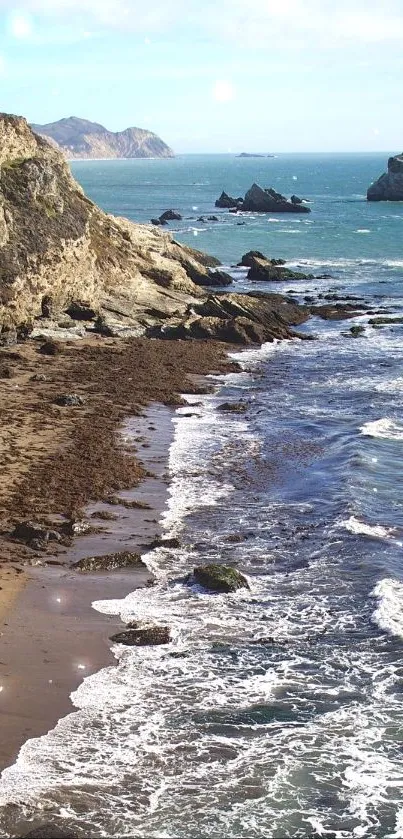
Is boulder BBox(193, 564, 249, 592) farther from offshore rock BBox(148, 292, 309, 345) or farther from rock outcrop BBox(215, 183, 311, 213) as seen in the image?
rock outcrop BBox(215, 183, 311, 213)

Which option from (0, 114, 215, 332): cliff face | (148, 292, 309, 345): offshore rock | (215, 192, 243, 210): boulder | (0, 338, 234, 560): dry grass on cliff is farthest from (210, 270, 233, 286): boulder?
(215, 192, 243, 210): boulder

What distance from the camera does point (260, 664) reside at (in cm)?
1788

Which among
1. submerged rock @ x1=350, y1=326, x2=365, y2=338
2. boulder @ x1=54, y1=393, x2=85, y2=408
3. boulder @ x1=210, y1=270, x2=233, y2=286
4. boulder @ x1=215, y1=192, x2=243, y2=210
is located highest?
boulder @ x1=215, y1=192, x2=243, y2=210

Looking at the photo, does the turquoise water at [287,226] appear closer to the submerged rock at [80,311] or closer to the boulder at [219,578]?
the submerged rock at [80,311]

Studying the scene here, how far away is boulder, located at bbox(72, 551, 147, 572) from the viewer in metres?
21.8

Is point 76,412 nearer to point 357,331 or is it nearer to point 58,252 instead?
point 58,252

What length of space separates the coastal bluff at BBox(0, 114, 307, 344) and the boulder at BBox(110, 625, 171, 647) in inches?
1030

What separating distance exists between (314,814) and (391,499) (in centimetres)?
1421

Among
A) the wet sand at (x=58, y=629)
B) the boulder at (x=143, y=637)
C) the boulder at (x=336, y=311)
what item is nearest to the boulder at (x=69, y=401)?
the wet sand at (x=58, y=629)

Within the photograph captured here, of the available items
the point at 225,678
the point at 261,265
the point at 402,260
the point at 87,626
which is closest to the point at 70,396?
the point at 87,626

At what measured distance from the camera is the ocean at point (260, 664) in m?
13.9

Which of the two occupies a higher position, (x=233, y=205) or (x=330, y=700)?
(x=233, y=205)

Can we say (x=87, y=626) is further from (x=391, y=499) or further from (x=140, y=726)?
(x=391, y=499)

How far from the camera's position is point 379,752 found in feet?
49.8
